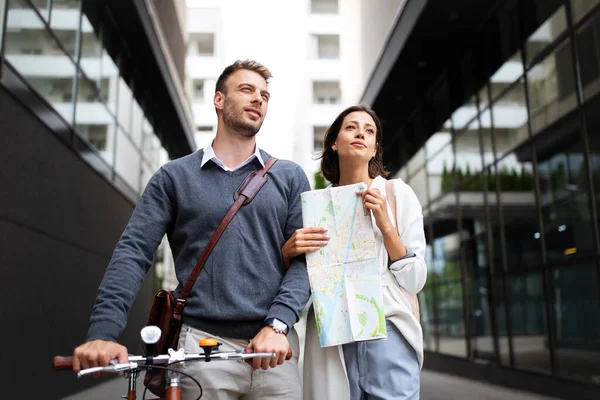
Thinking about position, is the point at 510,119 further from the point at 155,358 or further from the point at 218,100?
the point at 155,358

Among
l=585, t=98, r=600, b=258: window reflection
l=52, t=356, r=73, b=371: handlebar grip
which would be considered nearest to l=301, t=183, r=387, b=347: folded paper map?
l=52, t=356, r=73, b=371: handlebar grip

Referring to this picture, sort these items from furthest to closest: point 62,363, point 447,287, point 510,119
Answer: point 447,287 < point 510,119 < point 62,363

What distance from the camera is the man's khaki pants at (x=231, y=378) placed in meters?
2.36

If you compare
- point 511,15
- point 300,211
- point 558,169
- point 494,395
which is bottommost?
point 494,395

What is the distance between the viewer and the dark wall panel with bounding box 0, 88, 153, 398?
692 centimetres

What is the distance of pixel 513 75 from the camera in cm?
1090

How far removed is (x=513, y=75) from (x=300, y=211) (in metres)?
9.24

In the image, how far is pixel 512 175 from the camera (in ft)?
35.7

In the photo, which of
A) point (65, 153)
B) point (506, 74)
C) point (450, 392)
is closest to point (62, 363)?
point (65, 153)

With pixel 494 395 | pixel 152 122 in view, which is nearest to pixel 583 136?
pixel 494 395

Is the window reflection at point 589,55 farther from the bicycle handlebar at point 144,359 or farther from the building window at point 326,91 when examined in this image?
the building window at point 326,91

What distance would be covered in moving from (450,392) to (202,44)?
107 ft

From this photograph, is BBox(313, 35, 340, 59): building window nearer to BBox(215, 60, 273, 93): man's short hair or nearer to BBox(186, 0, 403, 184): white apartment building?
BBox(186, 0, 403, 184): white apartment building

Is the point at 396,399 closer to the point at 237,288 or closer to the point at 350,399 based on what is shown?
the point at 350,399
